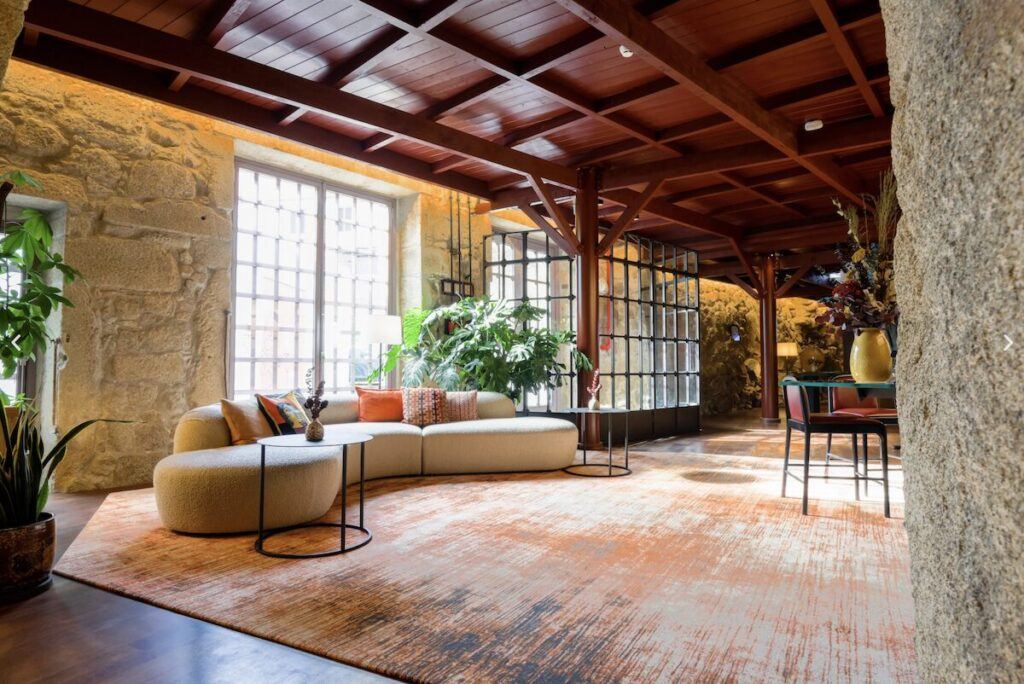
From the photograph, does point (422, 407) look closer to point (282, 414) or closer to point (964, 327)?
point (282, 414)

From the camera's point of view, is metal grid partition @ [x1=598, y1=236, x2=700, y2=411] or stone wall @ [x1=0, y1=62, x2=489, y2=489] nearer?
stone wall @ [x1=0, y1=62, x2=489, y2=489]

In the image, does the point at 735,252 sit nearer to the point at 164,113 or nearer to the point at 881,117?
the point at 881,117

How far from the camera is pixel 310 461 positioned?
347 cm

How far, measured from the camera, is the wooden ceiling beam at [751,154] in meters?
5.00

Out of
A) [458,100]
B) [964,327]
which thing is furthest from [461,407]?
[964,327]

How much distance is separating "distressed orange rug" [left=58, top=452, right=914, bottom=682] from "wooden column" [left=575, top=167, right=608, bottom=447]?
2.20m

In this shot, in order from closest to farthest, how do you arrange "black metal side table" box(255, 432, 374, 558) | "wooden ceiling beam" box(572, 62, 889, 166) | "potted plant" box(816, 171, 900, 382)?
"black metal side table" box(255, 432, 374, 558)
"potted plant" box(816, 171, 900, 382)
"wooden ceiling beam" box(572, 62, 889, 166)

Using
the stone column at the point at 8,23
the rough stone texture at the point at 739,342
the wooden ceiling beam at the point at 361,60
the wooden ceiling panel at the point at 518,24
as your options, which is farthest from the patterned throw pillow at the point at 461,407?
the rough stone texture at the point at 739,342

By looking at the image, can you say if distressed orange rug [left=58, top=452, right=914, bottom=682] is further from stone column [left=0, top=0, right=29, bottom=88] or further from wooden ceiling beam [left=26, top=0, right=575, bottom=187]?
wooden ceiling beam [left=26, top=0, right=575, bottom=187]

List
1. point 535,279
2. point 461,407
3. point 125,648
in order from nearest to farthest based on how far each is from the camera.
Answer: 1. point 125,648
2. point 461,407
3. point 535,279

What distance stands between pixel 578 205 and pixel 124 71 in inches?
154

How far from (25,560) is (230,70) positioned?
2.89 metres

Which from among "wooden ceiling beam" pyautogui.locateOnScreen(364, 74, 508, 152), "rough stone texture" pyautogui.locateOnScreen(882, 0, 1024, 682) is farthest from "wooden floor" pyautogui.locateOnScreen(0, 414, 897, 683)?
"wooden ceiling beam" pyautogui.locateOnScreen(364, 74, 508, 152)

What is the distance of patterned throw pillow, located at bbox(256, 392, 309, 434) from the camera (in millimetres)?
4062
